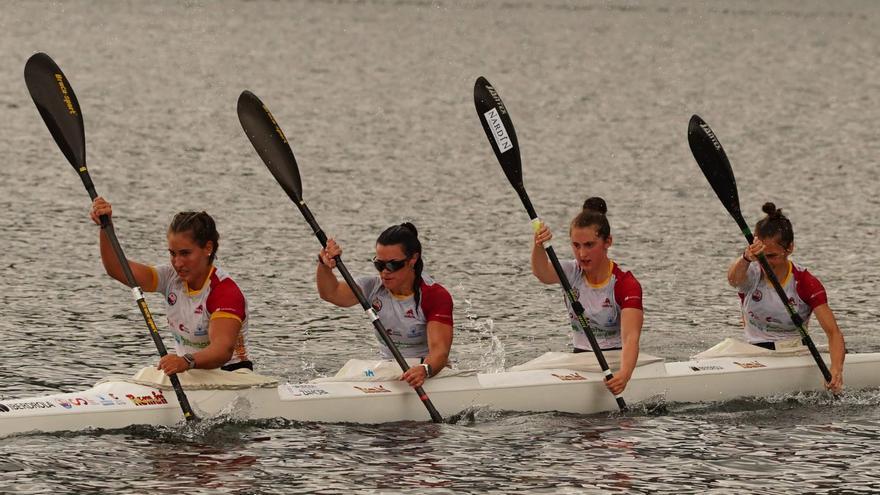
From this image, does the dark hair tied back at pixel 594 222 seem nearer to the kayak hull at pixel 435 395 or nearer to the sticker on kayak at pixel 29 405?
the kayak hull at pixel 435 395

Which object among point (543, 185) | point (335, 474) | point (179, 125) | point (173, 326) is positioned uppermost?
point (179, 125)

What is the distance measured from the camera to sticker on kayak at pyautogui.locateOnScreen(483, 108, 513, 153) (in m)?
15.0

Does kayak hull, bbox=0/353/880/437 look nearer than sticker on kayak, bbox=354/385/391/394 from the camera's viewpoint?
Yes

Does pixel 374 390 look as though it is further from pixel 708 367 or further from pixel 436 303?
pixel 708 367

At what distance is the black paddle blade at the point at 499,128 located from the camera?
14.9 meters

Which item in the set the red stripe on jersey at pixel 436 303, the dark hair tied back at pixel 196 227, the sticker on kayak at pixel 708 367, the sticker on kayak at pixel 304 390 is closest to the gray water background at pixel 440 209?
the sticker on kayak at pixel 304 390

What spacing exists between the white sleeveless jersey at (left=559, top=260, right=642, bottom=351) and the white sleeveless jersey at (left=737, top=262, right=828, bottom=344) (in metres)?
1.38

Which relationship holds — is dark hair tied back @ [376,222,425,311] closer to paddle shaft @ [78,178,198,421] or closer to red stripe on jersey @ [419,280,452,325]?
red stripe on jersey @ [419,280,452,325]

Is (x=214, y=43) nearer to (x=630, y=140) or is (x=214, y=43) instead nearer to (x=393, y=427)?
(x=630, y=140)

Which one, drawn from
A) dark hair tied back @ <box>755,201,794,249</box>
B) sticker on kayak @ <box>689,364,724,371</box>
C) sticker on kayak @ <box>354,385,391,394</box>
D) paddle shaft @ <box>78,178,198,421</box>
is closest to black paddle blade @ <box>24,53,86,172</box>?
paddle shaft @ <box>78,178,198,421</box>

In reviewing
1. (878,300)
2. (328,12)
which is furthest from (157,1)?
(878,300)

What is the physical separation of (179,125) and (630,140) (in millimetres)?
9376

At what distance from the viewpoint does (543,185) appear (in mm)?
28875

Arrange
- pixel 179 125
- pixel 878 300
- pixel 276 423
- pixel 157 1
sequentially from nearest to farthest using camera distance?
pixel 276 423
pixel 878 300
pixel 179 125
pixel 157 1
